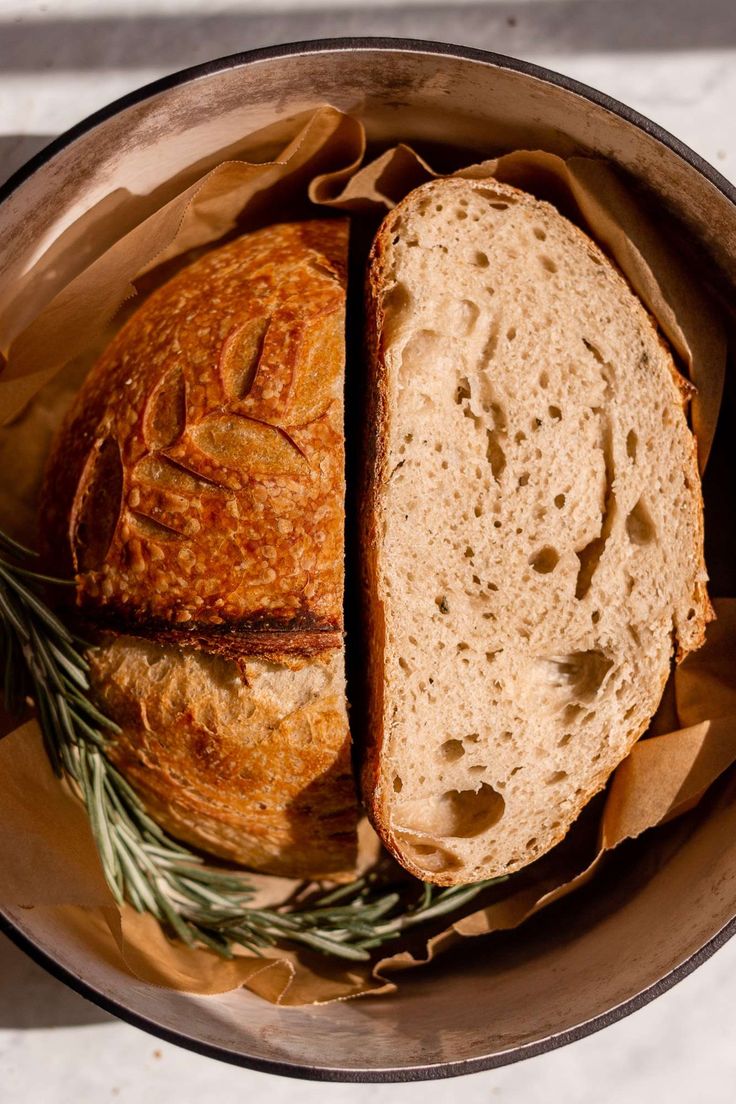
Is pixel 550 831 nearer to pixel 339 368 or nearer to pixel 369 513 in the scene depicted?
pixel 369 513

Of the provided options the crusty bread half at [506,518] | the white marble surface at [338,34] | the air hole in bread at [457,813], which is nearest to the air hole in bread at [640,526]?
the crusty bread half at [506,518]

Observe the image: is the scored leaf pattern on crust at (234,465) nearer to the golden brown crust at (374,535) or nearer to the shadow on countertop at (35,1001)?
the golden brown crust at (374,535)

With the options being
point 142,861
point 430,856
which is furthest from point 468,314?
point 142,861

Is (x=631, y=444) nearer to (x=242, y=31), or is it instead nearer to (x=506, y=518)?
(x=506, y=518)

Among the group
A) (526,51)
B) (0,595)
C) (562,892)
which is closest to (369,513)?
(0,595)

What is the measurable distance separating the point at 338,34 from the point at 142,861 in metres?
1.30

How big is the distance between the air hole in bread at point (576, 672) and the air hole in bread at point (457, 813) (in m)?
0.16

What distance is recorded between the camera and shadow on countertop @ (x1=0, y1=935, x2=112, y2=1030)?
62.2 inches

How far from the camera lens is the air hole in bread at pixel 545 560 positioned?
1.27 metres

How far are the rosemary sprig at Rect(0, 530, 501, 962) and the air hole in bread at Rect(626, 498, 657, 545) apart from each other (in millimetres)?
559

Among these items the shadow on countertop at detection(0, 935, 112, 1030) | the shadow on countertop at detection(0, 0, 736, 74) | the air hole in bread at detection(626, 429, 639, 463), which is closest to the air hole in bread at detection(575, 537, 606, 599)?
the air hole in bread at detection(626, 429, 639, 463)

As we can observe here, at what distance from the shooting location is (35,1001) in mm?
1592

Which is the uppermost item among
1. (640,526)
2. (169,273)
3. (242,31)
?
(242,31)

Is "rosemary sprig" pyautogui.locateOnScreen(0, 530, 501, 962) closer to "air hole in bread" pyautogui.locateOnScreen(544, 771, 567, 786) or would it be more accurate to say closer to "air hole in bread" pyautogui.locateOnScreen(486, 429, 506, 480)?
"air hole in bread" pyautogui.locateOnScreen(544, 771, 567, 786)
